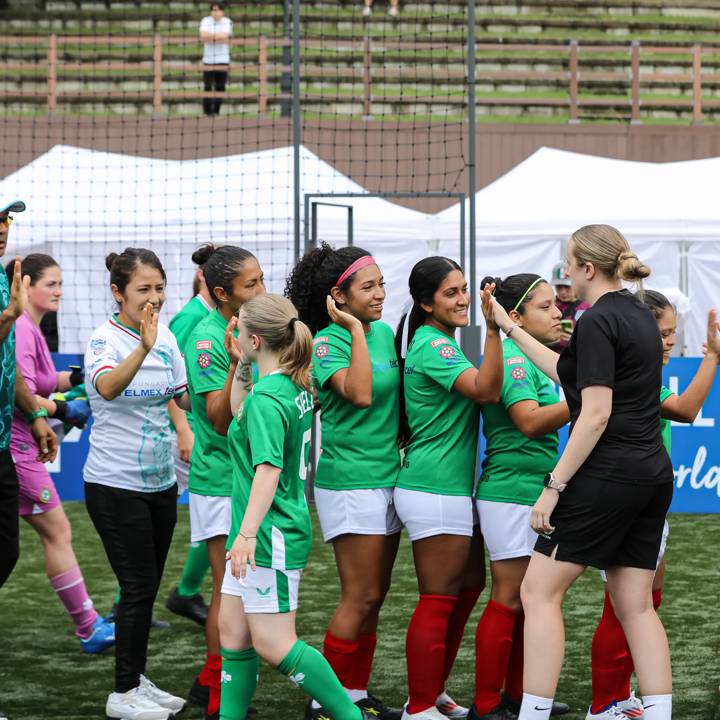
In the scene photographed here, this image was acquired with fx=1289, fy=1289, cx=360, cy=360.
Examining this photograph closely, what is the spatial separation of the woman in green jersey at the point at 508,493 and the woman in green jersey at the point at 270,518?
706 mm

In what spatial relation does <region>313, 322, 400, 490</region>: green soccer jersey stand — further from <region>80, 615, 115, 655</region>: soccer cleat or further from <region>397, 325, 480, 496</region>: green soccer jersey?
<region>80, 615, 115, 655</region>: soccer cleat

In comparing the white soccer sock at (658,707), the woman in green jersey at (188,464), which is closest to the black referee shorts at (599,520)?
the white soccer sock at (658,707)

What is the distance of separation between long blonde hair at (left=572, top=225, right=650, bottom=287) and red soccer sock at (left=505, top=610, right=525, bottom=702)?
1.37 meters

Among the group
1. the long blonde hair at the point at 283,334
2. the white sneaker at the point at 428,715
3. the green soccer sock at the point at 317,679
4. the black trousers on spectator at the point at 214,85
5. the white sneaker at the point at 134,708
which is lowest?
the white sneaker at the point at 134,708

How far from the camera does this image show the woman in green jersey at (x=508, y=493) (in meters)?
4.30

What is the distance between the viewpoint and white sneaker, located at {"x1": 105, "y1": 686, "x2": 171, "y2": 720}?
4508mm

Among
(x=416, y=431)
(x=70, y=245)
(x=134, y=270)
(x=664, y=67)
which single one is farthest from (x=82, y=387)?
(x=664, y=67)

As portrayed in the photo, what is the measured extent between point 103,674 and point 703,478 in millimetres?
4122

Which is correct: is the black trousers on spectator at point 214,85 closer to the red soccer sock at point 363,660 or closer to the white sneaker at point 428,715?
the red soccer sock at point 363,660

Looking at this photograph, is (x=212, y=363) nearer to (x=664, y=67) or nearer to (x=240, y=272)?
(x=240, y=272)

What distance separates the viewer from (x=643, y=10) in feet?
79.8

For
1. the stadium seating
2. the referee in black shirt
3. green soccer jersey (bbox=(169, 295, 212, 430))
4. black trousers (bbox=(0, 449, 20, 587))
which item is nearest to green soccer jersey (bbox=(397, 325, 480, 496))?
the referee in black shirt

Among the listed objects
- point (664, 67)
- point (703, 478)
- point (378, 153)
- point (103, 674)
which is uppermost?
point (664, 67)

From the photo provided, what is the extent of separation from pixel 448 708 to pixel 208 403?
141cm
